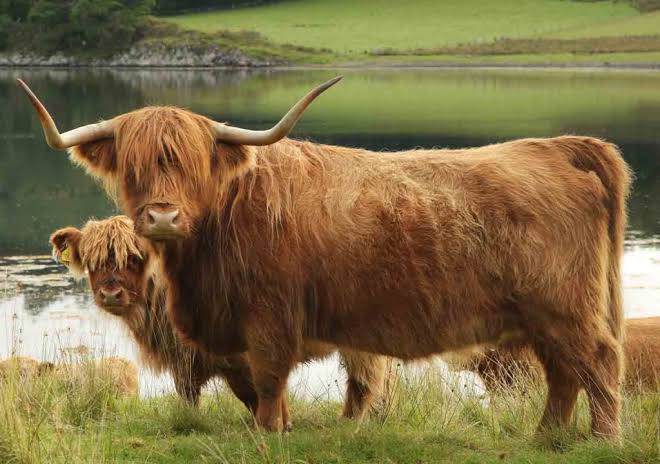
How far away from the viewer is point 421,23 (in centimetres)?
7206

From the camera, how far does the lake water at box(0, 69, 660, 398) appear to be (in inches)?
410

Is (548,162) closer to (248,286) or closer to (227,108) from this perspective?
(248,286)

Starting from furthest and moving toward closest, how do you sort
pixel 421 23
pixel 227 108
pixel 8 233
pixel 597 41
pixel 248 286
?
pixel 421 23 < pixel 597 41 < pixel 227 108 < pixel 8 233 < pixel 248 286

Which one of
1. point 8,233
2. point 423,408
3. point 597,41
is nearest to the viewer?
point 423,408

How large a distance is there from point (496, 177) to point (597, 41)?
5907cm

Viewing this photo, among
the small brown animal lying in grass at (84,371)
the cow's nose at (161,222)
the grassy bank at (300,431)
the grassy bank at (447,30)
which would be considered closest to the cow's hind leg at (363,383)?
the grassy bank at (300,431)

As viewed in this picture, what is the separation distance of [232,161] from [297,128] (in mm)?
24332

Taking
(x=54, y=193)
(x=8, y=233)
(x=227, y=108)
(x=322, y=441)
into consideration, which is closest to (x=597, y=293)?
(x=322, y=441)

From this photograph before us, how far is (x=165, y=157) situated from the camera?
4.04 meters

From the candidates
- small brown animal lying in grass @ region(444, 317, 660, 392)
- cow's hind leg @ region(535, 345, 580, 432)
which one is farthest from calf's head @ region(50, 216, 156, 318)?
cow's hind leg @ region(535, 345, 580, 432)

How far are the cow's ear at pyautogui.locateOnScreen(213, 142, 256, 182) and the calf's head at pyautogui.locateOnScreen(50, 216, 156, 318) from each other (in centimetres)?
156

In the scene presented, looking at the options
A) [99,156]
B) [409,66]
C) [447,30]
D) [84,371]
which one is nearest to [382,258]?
[99,156]

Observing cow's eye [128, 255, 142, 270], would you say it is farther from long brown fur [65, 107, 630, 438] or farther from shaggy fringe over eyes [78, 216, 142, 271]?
long brown fur [65, 107, 630, 438]

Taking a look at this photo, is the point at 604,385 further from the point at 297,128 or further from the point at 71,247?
the point at 297,128
